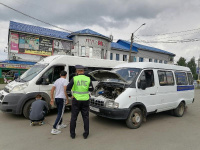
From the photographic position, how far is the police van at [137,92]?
4449mm

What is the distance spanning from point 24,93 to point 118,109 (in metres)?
3.42

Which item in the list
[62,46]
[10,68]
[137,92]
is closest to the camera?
[137,92]

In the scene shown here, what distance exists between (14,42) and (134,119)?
18.4 meters

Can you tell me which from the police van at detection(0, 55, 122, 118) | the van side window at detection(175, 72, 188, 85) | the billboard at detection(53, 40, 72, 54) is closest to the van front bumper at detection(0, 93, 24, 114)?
the police van at detection(0, 55, 122, 118)

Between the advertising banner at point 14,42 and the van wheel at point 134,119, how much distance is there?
1813cm

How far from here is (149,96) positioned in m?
5.00

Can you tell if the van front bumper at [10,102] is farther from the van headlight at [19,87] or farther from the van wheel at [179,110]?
the van wheel at [179,110]

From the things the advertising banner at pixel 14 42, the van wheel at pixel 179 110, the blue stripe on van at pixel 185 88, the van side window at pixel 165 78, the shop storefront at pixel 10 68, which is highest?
the advertising banner at pixel 14 42

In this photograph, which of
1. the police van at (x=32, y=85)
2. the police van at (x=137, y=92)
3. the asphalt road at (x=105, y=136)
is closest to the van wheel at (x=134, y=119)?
the police van at (x=137, y=92)

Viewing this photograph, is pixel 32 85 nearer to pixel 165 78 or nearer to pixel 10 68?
pixel 165 78

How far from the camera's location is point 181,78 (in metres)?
6.45

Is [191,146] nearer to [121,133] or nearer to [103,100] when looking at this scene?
[121,133]

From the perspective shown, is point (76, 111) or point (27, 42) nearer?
point (76, 111)

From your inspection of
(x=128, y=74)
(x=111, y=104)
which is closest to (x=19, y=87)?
(x=111, y=104)
